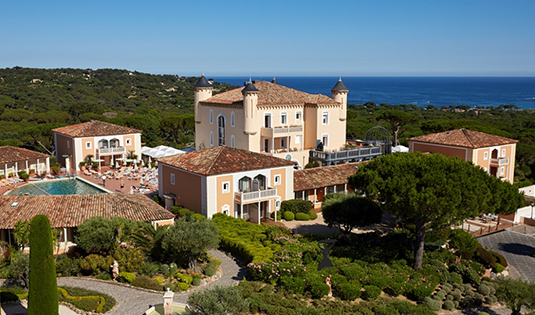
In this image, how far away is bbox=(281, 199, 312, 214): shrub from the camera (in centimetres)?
3375

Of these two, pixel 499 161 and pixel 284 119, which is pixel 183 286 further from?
pixel 499 161

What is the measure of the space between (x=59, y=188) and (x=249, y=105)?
17.9 meters

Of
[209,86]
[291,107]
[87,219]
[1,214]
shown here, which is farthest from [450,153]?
[1,214]

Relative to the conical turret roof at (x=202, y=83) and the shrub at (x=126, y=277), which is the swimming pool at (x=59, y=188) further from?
the shrub at (x=126, y=277)

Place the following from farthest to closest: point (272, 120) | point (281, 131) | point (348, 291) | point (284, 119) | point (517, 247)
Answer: point (284, 119)
point (272, 120)
point (281, 131)
point (517, 247)
point (348, 291)

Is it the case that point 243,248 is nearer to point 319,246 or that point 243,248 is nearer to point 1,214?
point 319,246

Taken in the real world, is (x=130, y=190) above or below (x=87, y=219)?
below

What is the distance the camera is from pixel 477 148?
40906mm

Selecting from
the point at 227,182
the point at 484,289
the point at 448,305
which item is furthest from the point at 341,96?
the point at 448,305

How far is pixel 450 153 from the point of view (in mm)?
42438

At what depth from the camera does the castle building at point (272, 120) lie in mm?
43406

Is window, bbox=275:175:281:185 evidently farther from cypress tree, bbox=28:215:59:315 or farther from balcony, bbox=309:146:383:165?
cypress tree, bbox=28:215:59:315

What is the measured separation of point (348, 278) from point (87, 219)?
41.6ft

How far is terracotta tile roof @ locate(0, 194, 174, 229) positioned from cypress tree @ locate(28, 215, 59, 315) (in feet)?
30.3
